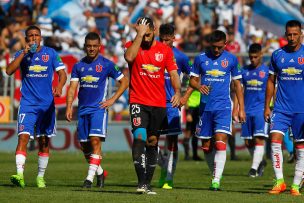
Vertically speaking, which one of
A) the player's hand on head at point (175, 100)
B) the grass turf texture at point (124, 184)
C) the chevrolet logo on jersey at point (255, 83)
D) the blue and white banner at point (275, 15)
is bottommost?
the grass turf texture at point (124, 184)

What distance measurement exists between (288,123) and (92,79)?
3558mm

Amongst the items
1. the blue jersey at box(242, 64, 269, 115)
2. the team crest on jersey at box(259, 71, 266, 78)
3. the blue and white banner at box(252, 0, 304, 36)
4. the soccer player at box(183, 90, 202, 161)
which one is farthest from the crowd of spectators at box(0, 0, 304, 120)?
the team crest on jersey at box(259, 71, 266, 78)

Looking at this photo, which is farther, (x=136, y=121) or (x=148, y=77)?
(x=148, y=77)

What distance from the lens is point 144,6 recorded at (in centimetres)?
3612

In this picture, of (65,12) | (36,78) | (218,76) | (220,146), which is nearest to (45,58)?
(36,78)

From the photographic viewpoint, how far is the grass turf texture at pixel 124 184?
15766mm

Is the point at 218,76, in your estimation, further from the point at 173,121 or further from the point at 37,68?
the point at 37,68

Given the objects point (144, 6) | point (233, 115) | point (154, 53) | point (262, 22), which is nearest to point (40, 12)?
point (144, 6)

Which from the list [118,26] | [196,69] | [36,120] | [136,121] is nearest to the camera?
[136,121]

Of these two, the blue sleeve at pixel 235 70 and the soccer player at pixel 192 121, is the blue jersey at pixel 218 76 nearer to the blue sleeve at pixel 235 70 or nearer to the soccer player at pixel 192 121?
the blue sleeve at pixel 235 70

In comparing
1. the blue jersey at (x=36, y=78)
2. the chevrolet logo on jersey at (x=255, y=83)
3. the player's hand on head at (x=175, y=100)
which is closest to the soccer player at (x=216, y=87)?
the player's hand on head at (x=175, y=100)

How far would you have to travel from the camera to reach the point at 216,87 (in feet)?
60.6

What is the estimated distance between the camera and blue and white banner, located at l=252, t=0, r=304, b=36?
3152cm

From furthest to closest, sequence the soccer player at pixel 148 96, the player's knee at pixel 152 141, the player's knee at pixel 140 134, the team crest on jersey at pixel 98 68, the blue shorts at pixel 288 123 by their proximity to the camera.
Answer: the team crest on jersey at pixel 98 68, the blue shorts at pixel 288 123, the player's knee at pixel 152 141, the soccer player at pixel 148 96, the player's knee at pixel 140 134
